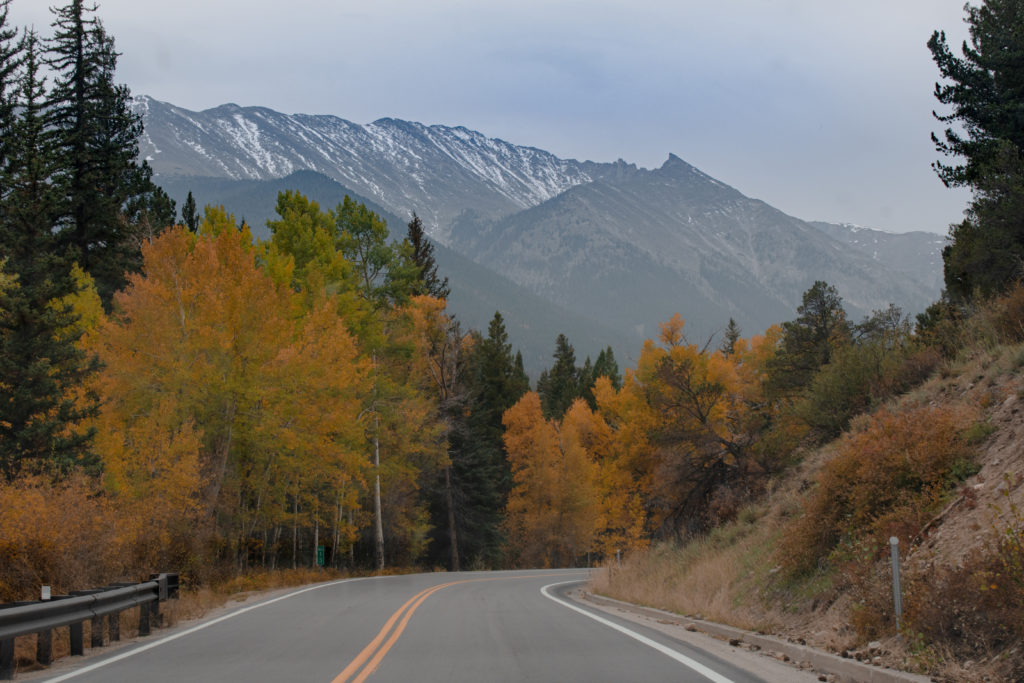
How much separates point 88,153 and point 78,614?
3427cm

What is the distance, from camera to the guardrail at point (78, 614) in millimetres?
8047

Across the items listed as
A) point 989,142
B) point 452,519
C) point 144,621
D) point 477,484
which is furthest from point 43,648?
point 477,484

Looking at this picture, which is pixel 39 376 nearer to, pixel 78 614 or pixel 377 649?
pixel 78 614

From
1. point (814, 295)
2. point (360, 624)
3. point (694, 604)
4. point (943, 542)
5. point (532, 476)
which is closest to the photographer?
point (943, 542)

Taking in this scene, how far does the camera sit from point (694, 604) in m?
14.9

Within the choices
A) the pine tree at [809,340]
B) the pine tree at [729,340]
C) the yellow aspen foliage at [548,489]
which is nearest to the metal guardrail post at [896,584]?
A: the pine tree at [809,340]

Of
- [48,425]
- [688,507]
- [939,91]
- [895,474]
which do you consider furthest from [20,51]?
[895,474]

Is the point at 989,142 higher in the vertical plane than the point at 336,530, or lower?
higher

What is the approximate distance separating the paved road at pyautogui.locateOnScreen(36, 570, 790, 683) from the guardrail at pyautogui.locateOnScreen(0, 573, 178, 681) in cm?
43

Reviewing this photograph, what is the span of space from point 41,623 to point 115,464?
14362mm

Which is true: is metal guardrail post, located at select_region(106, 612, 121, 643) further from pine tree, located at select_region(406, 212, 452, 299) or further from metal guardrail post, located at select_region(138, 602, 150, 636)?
pine tree, located at select_region(406, 212, 452, 299)

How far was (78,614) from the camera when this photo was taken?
9.29 m

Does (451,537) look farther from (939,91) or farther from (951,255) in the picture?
(939,91)

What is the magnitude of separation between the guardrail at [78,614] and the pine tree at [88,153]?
28968 mm
